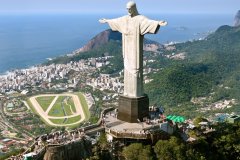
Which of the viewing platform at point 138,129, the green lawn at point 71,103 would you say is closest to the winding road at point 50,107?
the green lawn at point 71,103

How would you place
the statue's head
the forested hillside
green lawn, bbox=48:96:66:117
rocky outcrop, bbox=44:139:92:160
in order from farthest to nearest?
the forested hillside, green lawn, bbox=48:96:66:117, the statue's head, rocky outcrop, bbox=44:139:92:160

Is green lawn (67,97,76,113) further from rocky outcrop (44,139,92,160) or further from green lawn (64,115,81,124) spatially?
rocky outcrop (44,139,92,160)

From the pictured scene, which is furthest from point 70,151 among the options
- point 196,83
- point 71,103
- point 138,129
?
point 196,83

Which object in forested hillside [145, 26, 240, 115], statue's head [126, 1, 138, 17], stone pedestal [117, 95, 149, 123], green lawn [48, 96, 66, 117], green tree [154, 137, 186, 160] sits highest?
statue's head [126, 1, 138, 17]

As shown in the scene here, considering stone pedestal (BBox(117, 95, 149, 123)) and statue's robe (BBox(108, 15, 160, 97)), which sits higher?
statue's robe (BBox(108, 15, 160, 97))

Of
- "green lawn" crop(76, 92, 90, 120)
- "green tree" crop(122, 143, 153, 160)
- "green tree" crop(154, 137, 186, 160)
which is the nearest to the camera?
"green tree" crop(122, 143, 153, 160)

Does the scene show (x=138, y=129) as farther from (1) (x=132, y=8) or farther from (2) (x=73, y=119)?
(2) (x=73, y=119)

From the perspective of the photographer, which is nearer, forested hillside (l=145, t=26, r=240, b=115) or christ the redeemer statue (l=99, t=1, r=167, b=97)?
christ the redeemer statue (l=99, t=1, r=167, b=97)

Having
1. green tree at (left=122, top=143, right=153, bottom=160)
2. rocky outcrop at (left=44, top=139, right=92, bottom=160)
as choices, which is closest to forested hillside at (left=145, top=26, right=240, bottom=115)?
green tree at (left=122, top=143, right=153, bottom=160)
